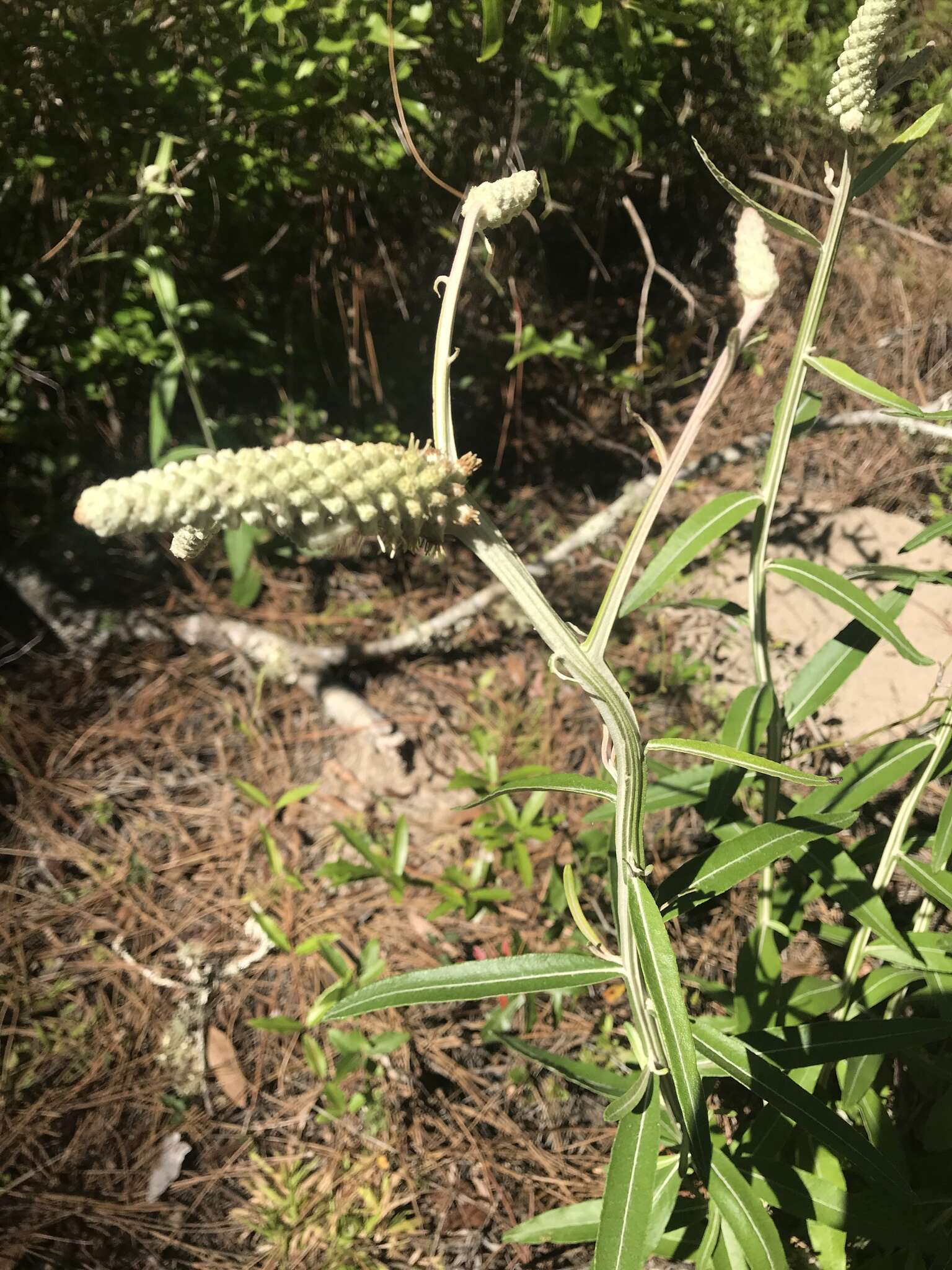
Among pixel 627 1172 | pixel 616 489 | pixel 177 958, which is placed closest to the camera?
pixel 627 1172

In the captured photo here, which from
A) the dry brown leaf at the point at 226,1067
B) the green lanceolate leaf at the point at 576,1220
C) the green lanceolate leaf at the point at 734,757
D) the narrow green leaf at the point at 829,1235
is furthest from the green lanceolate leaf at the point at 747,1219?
the dry brown leaf at the point at 226,1067

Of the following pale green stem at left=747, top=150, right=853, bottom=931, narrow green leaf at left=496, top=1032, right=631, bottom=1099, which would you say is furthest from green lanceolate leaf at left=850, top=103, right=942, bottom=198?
narrow green leaf at left=496, top=1032, right=631, bottom=1099

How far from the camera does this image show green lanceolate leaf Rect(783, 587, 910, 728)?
156 cm

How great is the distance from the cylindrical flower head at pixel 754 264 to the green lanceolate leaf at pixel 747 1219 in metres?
1.32

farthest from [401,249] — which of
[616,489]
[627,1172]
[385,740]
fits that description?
[627,1172]

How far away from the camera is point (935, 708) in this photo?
8.08ft

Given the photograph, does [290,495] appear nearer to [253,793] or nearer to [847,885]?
[847,885]

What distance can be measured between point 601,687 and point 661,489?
25 cm

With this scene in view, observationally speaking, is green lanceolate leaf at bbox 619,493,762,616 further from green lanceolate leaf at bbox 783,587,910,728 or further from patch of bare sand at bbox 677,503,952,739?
patch of bare sand at bbox 677,503,952,739

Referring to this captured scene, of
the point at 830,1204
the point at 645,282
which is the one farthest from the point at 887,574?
the point at 645,282

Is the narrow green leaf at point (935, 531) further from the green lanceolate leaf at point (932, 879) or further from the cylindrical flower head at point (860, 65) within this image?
the cylindrical flower head at point (860, 65)

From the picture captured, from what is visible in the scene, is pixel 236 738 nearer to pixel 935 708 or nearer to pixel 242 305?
pixel 242 305

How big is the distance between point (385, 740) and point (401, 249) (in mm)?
1877

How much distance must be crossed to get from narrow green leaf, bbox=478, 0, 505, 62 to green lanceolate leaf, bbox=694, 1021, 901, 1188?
1992 millimetres
